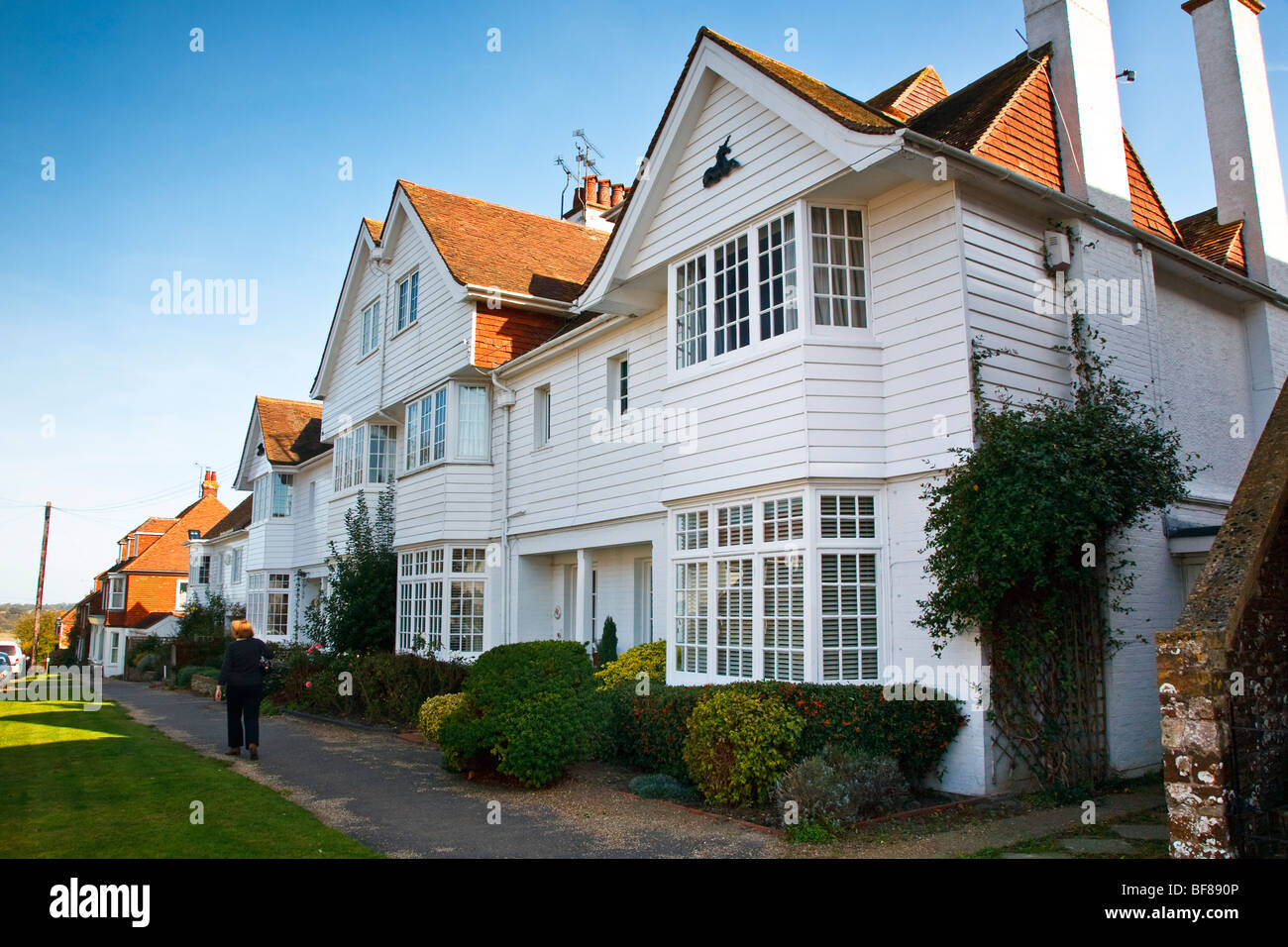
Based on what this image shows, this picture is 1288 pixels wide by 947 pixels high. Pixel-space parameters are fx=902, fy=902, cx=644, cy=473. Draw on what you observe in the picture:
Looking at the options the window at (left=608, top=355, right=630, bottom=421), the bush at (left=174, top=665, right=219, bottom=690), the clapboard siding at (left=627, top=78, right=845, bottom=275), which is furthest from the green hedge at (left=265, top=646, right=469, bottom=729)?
the bush at (left=174, top=665, right=219, bottom=690)

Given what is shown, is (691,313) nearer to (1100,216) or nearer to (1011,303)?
(1011,303)

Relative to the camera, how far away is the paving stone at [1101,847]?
7.01 metres

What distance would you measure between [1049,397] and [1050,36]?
5.29 metres

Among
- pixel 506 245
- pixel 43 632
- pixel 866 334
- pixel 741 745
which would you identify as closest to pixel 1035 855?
pixel 741 745

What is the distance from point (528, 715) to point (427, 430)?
10.7 meters

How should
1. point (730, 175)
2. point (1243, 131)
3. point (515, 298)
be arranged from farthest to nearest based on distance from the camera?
point (515, 298) < point (1243, 131) < point (730, 175)

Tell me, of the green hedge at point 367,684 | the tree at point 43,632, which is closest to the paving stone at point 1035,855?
the green hedge at point 367,684

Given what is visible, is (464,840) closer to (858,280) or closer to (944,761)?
(944,761)

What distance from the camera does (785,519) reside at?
34.2ft

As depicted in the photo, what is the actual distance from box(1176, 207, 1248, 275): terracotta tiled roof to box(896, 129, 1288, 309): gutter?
1.02 ft

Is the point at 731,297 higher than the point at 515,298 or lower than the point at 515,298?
lower

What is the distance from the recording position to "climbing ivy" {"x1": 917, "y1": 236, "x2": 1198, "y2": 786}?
28.2 ft

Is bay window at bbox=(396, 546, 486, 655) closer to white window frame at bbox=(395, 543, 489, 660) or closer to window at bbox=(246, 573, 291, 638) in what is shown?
white window frame at bbox=(395, 543, 489, 660)

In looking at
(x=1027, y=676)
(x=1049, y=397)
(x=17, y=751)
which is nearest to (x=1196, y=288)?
(x=1049, y=397)
